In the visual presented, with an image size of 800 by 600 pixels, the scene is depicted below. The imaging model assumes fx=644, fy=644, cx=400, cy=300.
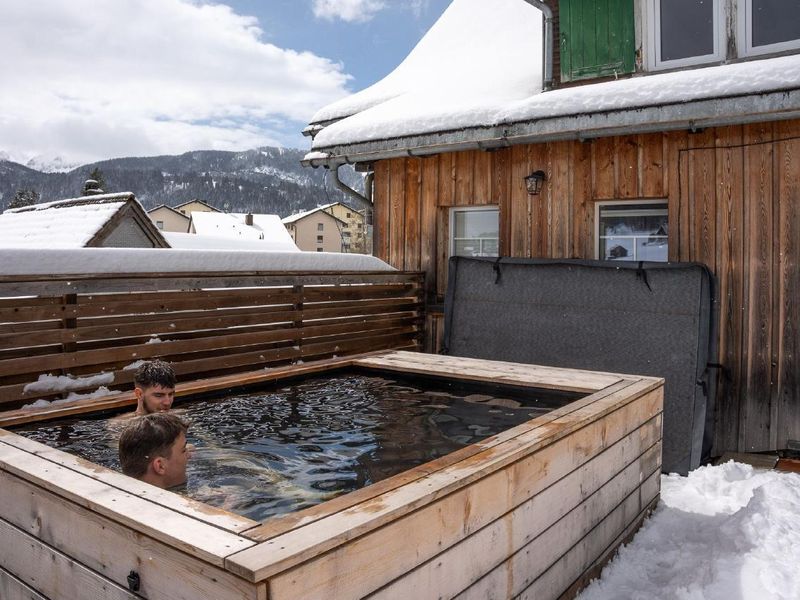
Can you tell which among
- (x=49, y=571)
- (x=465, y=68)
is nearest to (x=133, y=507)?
(x=49, y=571)

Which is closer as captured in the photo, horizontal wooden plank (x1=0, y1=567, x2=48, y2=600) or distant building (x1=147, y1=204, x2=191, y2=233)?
horizontal wooden plank (x1=0, y1=567, x2=48, y2=600)

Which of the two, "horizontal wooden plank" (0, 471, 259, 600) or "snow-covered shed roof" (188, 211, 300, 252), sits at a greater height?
"snow-covered shed roof" (188, 211, 300, 252)

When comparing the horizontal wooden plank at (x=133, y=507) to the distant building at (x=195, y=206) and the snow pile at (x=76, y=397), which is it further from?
the distant building at (x=195, y=206)

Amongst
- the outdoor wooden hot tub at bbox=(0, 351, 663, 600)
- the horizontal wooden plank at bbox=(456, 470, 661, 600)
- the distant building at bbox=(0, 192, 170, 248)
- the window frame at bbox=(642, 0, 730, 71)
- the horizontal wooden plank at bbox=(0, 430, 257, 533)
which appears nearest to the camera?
the outdoor wooden hot tub at bbox=(0, 351, 663, 600)

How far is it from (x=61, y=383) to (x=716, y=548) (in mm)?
4533

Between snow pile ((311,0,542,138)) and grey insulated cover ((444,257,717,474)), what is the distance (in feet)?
6.35

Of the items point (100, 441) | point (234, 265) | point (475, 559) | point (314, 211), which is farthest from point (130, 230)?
point (314, 211)

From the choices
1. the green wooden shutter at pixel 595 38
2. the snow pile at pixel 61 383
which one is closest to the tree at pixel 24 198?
the green wooden shutter at pixel 595 38

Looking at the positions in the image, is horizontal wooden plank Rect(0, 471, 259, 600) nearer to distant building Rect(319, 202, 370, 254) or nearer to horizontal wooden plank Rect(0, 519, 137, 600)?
horizontal wooden plank Rect(0, 519, 137, 600)

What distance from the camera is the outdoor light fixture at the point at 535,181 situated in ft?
23.5

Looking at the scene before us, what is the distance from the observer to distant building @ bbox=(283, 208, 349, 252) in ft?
261

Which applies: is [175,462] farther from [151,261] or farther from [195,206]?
[195,206]

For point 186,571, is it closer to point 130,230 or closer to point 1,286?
point 1,286

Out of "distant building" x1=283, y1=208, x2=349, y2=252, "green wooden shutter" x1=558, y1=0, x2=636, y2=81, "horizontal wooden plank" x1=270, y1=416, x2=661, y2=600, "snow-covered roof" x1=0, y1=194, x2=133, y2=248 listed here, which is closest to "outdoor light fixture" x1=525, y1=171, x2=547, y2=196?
"green wooden shutter" x1=558, y1=0, x2=636, y2=81
